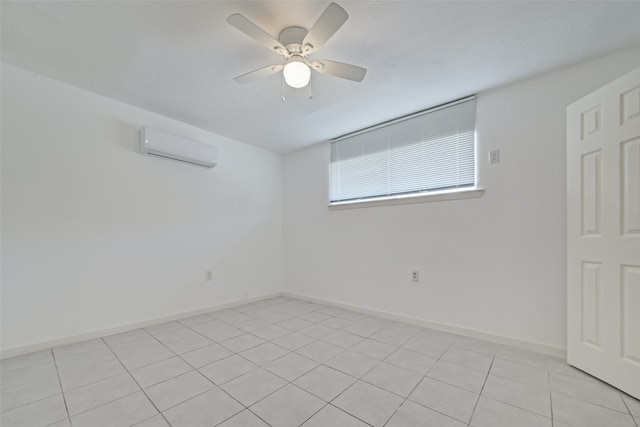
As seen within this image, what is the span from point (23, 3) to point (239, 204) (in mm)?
2627

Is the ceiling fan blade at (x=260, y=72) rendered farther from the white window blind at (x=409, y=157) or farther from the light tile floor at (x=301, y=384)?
the light tile floor at (x=301, y=384)

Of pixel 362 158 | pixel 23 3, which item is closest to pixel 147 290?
pixel 23 3

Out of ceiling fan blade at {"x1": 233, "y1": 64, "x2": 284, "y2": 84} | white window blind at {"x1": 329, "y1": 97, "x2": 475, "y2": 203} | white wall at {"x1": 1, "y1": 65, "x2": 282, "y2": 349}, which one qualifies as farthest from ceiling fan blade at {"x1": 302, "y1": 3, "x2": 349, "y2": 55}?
white wall at {"x1": 1, "y1": 65, "x2": 282, "y2": 349}

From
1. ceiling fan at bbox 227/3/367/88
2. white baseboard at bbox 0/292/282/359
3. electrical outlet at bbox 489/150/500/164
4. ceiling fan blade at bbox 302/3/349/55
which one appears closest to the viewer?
ceiling fan blade at bbox 302/3/349/55

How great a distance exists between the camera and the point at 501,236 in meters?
2.42

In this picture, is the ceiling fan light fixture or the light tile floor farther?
the ceiling fan light fixture

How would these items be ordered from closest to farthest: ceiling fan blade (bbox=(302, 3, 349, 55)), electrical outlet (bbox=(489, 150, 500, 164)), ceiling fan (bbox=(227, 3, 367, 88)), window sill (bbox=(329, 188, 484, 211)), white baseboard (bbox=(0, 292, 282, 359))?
ceiling fan blade (bbox=(302, 3, 349, 55)) < ceiling fan (bbox=(227, 3, 367, 88)) < white baseboard (bbox=(0, 292, 282, 359)) < electrical outlet (bbox=(489, 150, 500, 164)) < window sill (bbox=(329, 188, 484, 211))

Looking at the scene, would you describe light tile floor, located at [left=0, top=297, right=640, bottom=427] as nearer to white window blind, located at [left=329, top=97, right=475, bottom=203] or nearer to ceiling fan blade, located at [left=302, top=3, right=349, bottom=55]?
white window blind, located at [left=329, top=97, right=475, bottom=203]

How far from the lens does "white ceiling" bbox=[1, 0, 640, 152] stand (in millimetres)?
1615

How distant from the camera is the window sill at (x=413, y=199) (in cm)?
259

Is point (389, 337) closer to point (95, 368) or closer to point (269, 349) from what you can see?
point (269, 349)

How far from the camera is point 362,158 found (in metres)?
3.53

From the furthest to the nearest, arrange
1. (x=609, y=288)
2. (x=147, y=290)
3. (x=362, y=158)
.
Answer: (x=362, y=158), (x=147, y=290), (x=609, y=288)

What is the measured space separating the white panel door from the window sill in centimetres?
71
